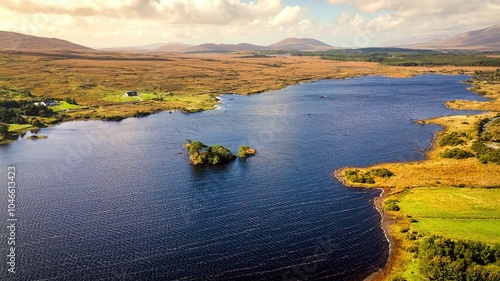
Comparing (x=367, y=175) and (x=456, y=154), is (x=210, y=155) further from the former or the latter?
(x=456, y=154)

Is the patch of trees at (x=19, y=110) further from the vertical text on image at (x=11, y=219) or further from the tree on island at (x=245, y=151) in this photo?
the tree on island at (x=245, y=151)

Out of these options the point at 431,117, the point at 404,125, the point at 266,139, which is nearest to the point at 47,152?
the point at 266,139

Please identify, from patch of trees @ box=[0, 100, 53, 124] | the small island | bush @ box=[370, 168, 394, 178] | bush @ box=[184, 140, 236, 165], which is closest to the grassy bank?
bush @ box=[370, 168, 394, 178]

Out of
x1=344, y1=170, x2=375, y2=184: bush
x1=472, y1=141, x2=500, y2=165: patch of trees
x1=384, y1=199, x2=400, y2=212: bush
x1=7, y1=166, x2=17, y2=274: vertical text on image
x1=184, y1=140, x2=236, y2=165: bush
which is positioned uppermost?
x1=472, y1=141, x2=500, y2=165: patch of trees

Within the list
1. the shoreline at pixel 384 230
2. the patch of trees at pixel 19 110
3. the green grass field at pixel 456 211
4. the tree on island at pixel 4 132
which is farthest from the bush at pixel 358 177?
the patch of trees at pixel 19 110

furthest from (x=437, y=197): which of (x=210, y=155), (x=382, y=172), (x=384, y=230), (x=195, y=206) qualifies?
(x=210, y=155)

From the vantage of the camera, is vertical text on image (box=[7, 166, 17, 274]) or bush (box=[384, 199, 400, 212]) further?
bush (box=[384, 199, 400, 212])

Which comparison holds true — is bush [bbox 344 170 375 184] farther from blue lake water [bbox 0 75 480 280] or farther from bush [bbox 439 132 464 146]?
bush [bbox 439 132 464 146]

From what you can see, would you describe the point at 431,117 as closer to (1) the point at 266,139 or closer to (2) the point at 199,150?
(1) the point at 266,139
